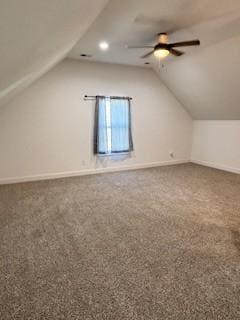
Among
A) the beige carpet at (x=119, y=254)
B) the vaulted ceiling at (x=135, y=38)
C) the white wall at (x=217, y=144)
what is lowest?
the beige carpet at (x=119, y=254)

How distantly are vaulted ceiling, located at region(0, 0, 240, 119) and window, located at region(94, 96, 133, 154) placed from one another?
0.93m

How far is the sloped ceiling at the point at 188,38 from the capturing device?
260 cm

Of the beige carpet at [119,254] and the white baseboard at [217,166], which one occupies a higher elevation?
the white baseboard at [217,166]

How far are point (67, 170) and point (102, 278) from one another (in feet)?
11.0

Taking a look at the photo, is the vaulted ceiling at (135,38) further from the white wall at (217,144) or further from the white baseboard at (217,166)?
the white baseboard at (217,166)

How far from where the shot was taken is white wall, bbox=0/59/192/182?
4379 millimetres

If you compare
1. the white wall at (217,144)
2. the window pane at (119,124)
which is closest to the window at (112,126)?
the window pane at (119,124)

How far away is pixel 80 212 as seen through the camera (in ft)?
10.3

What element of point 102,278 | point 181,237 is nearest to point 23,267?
point 102,278

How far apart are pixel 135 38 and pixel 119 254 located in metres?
3.20

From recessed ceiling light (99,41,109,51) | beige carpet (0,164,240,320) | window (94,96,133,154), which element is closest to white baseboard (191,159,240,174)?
beige carpet (0,164,240,320)

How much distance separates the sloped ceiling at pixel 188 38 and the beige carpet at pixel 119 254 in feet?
7.65

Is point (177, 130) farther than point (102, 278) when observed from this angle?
Yes

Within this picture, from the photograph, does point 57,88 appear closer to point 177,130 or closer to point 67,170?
point 67,170
